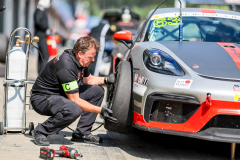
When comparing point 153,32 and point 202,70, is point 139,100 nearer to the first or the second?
point 202,70

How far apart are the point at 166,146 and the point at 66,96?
117cm

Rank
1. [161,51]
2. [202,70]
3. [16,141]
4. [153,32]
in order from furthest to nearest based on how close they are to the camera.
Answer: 1. [153,32]
2. [16,141]
3. [161,51]
4. [202,70]

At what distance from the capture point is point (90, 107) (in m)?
3.29

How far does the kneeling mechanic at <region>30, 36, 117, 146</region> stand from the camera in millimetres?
3293

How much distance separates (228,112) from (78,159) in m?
1.34

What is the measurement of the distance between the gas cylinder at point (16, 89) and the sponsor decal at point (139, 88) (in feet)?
4.42

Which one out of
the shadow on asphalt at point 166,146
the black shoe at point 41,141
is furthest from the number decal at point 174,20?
the black shoe at point 41,141

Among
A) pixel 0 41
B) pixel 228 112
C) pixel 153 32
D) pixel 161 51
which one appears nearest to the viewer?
pixel 228 112

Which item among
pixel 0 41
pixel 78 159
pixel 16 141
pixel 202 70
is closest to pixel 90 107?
pixel 78 159

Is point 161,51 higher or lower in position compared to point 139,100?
higher

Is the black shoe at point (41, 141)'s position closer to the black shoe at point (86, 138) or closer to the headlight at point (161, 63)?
the black shoe at point (86, 138)

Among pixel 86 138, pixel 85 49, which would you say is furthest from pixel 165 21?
pixel 86 138

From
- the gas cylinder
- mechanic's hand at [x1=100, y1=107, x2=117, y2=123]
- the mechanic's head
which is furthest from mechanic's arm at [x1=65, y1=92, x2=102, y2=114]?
the gas cylinder

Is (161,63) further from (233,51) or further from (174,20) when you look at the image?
(174,20)
